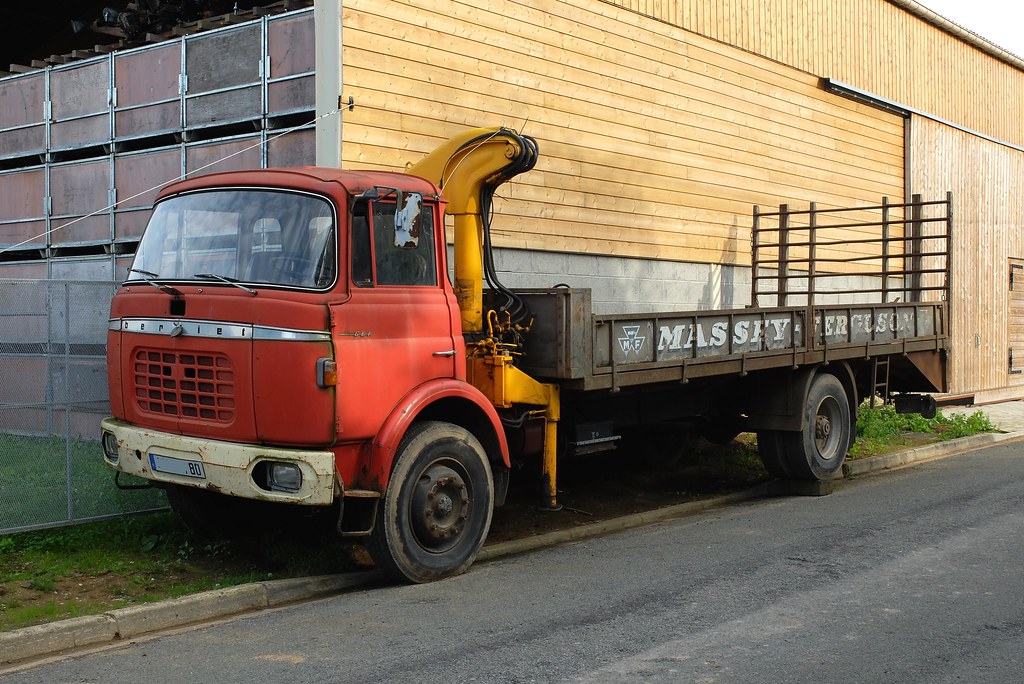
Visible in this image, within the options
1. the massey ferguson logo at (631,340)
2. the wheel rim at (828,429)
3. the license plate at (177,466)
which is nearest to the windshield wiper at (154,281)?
the license plate at (177,466)

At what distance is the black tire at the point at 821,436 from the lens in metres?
10.8

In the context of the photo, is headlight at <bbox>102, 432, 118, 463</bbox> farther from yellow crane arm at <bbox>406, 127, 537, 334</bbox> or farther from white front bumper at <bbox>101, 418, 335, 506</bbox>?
yellow crane arm at <bbox>406, 127, 537, 334</bbox>

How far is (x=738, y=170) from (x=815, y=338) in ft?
18.3

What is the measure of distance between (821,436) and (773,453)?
616 mm

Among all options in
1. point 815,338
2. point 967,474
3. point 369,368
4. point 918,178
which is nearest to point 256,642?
point 369,368

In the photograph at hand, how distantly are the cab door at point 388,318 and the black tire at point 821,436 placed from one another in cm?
Answer: 496

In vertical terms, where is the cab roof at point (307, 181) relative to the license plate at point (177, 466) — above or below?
above

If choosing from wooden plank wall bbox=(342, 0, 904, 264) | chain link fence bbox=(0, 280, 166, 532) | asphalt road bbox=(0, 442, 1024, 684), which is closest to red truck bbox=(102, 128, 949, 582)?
asphalt road bbox=(0, 442, 1024, 684)

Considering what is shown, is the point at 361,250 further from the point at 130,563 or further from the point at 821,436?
the point at 821,436

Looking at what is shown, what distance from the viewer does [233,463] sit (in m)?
6.31

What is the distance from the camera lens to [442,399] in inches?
283

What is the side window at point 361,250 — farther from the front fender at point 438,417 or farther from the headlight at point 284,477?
the headlight at point 284,477

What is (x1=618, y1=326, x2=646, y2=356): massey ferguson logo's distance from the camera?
27.3ft

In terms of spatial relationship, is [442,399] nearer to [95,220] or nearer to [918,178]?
[95,220]
